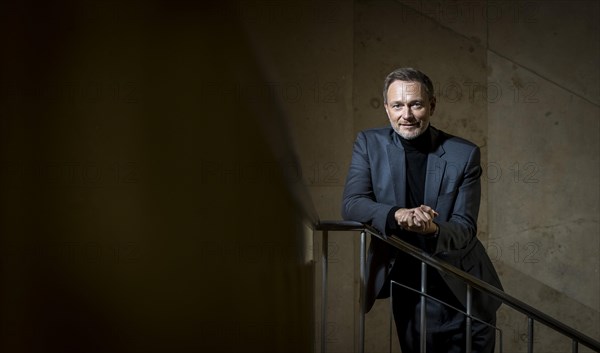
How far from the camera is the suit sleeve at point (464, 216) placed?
2057mm

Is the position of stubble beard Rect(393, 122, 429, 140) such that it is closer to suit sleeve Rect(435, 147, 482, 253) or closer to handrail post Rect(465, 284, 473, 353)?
suit sleeve Rect(435, 147, 482, 253)

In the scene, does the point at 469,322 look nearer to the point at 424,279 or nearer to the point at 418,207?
the point at 424,279

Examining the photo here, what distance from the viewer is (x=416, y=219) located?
1940mm

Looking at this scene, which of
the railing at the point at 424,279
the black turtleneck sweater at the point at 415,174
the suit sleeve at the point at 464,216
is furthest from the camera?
the black turtleneck sweater at the point at 415,174

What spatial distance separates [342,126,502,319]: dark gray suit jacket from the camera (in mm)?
2105

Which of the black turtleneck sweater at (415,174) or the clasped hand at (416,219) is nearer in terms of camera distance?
the clasped hand at (416,219)

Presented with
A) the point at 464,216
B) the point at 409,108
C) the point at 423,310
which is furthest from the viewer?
the point at 409,108

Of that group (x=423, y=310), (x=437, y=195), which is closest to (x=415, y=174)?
(x=437, y=195)

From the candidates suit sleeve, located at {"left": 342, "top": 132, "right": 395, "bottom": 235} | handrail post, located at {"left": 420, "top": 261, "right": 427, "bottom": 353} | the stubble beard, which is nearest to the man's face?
the stubble beard

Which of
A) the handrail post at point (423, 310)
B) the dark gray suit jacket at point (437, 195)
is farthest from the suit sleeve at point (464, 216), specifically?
the handrail post at point (423, 310)

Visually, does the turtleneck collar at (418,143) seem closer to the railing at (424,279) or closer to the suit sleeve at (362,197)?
the suit sleeve at (362,197)

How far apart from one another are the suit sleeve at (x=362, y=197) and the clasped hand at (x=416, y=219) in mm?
50

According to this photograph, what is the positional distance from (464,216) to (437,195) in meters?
0.11

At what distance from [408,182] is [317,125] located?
4.30 feet
